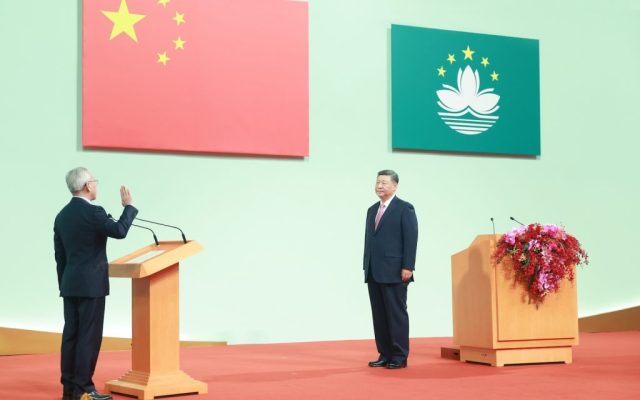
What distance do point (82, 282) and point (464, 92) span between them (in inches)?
216

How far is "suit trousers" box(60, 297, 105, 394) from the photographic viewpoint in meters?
4.23

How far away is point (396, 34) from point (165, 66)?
242cm

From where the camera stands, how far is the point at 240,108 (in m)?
7.75

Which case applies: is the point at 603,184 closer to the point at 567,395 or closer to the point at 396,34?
the point at 396,34

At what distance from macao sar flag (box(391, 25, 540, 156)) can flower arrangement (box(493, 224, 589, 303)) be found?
111 inches

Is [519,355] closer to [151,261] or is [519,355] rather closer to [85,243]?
[151,261]

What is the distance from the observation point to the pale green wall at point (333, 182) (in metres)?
7.09

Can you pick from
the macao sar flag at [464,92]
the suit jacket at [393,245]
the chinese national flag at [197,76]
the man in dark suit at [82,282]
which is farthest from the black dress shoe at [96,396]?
the macao sar flag at [464,92]

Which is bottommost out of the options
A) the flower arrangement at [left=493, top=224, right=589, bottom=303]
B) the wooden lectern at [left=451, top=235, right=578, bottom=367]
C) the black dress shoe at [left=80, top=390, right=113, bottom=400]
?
the black dress shoe at [left=80, top=390, right=113, bottom=400]

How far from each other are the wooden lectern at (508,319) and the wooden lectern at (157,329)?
2.21 metres

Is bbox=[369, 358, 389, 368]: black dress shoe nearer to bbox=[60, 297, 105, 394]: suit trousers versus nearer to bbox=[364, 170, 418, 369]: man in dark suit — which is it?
bbox=[364, 170, 418, 369]: man in dark suit

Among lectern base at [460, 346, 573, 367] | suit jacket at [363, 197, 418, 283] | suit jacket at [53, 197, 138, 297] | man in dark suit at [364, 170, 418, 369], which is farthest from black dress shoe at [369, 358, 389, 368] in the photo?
suit jacket at [53, 197, 138, 297]

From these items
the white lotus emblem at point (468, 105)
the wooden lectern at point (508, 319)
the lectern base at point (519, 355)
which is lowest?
the lectern base at point (519, 355)

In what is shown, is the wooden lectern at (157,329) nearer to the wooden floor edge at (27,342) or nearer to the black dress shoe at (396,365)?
the black dress shoe at (396,365)
